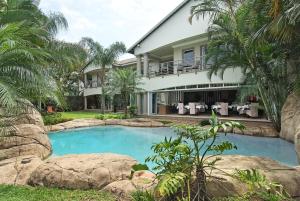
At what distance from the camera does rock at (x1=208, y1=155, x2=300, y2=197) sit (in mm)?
4848

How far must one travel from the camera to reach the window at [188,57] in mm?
24828

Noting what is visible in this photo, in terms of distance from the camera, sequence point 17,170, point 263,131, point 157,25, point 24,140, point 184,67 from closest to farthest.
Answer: point 17,170
point 24,140
point 263,131
point 184,67
point 157,25

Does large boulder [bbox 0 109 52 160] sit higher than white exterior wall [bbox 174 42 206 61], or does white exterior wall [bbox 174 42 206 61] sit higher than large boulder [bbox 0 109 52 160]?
white exterior wall [bbox 174 42 206 61]

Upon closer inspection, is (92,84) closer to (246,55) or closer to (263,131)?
(246,55)

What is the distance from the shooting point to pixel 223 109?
2094 centimetres

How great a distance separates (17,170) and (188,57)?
65.2ft

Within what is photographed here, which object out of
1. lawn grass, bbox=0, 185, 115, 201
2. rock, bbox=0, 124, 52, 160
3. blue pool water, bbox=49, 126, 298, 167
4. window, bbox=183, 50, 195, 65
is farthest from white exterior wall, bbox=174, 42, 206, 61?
lawn grass, bbox=0, 185, 115, 201

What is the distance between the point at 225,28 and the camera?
16.1 meters

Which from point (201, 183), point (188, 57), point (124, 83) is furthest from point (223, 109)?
point (201, 183)

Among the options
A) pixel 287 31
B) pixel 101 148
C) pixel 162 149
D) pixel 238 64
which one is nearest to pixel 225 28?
pixel 238 64

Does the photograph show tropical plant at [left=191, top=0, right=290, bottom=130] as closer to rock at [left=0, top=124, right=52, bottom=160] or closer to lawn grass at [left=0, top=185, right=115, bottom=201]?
rock at [left=0, top=124, right=52, bottom=160]

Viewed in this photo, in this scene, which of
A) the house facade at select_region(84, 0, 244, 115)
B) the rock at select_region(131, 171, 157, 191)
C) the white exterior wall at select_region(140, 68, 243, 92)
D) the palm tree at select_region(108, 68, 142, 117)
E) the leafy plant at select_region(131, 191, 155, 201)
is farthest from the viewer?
the palm tree at select_region(108, 68, 142, 117)

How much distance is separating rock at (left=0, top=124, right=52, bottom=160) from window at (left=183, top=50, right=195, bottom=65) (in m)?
16.0

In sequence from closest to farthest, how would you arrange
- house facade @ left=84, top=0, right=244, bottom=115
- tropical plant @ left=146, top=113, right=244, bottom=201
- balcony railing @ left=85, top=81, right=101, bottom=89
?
1. tropical plant @ left=146, top=113, right=244, bottom=201
2. house facade @ left=84, top=0, right=244, bottom=115
3. balcony railing @ left=85, top=81, right=101, bottom=89
